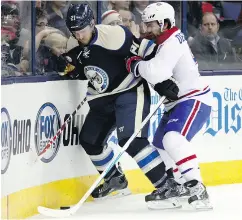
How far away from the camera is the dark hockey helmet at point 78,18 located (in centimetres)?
645

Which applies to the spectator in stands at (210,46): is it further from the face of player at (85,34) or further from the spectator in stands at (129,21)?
the face of player at (85,34)

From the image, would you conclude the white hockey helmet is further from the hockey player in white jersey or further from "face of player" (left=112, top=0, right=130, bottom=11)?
"face of player" (left=112, top=0, right=130, bottom=11)

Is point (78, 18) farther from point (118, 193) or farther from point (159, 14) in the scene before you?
point (118, 193)

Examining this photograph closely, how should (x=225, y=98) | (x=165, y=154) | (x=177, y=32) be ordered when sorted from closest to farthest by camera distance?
(x=177, y=32)
(x=165, y=154)
(x=225, y=98)

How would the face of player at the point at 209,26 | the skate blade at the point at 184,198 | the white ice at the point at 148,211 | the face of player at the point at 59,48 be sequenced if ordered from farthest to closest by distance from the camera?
the face of player at the point at 209,26 < the face of player at the point at 59,48 < the skate blade at the point at 184,198 < the white ice at the point at 148,211

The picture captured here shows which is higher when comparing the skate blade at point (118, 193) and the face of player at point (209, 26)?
the face of player at point (209, 26)

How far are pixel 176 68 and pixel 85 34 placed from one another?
0.61 meters

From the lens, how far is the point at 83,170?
275 inches

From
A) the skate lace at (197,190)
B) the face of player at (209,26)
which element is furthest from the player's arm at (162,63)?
the face of player at (209,26)

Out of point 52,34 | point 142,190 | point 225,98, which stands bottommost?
point 142,190

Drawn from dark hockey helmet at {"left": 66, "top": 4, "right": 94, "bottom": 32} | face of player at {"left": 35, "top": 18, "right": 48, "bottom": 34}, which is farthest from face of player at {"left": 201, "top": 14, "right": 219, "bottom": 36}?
dark hockey helmet at {"left": 66, "top": 4, "right": 94, "bottom": 32}

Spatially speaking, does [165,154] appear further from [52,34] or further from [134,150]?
[52,34]

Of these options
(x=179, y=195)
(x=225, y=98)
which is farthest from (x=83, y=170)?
(x=225, y=98)

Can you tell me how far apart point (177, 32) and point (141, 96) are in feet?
1.63
